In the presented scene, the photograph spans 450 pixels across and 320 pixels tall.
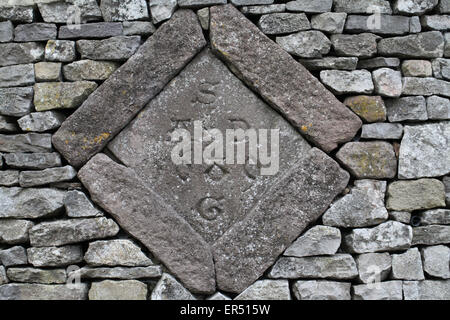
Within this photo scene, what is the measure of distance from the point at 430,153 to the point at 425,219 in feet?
1.40

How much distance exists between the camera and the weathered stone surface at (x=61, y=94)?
2.62 meters

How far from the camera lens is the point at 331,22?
264cm

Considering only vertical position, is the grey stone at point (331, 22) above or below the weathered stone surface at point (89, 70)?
above

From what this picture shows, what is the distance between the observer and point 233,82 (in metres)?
2.68

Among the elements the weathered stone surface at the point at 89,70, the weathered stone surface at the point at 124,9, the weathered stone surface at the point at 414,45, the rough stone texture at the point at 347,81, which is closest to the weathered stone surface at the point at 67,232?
the weathered stone surface at the point at 89,70

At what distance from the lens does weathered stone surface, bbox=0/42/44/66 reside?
265 cm

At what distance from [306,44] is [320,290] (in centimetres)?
157

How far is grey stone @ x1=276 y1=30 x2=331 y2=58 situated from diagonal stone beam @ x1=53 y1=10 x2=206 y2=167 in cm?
57

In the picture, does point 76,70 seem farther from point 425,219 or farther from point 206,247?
point 425,219

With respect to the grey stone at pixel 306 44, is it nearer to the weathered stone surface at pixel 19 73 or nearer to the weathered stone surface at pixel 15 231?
the weathered stone surface at pixel 19 73

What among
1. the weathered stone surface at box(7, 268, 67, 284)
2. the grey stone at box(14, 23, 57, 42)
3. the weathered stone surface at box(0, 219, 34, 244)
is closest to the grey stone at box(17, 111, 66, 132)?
the grey stone at box(14, 23, 57, 42)

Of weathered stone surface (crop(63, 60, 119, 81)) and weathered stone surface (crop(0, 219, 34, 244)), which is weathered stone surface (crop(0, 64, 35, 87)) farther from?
weathered stone surface (crop(0, 219, 34, 244))

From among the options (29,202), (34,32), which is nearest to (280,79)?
(34,32)

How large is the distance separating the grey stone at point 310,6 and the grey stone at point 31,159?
5.86 feet
